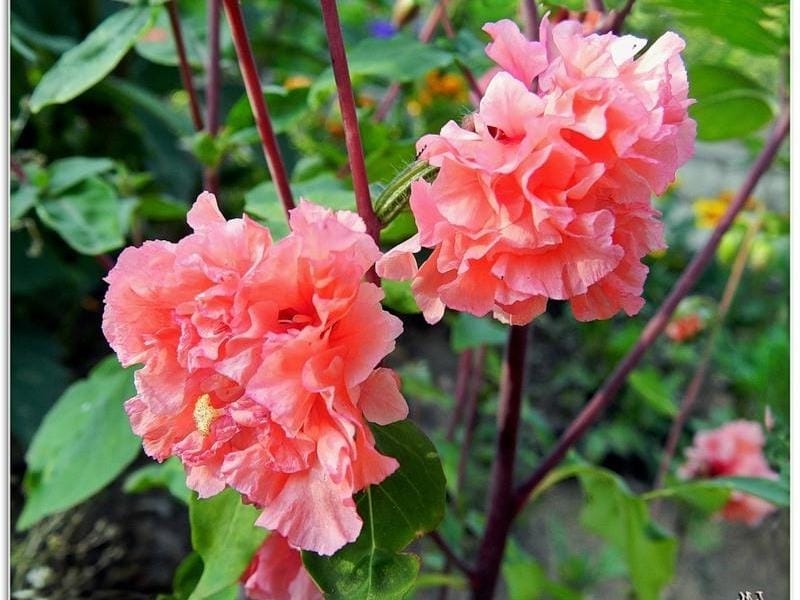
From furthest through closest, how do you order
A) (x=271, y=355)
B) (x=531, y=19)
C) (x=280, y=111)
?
(x=280, y=111) < (x=531, y=19) < (x=271, y=355)

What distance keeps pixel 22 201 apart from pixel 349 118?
1.34 ft

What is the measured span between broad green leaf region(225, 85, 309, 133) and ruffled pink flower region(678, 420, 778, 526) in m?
0.66

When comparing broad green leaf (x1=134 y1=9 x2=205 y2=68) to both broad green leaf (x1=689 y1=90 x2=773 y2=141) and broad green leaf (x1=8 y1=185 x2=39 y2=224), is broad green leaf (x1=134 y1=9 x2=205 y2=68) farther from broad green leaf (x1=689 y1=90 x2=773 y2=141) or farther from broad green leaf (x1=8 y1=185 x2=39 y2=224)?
broad green leaf (x1=689 y1=90 x2=773 y2=141)

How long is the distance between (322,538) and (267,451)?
0.04m

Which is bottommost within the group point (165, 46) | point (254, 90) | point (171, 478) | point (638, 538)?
point (638, 538)

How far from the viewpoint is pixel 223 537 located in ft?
1.55

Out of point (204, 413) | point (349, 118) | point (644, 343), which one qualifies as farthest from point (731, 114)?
point (204, 413)

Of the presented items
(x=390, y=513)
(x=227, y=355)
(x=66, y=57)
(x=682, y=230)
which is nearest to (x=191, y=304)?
(x=227, y=355)

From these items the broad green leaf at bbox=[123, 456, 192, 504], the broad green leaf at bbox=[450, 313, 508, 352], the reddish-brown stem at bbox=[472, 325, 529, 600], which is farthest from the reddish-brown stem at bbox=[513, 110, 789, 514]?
the broad green leaf at bbox=[123, 456, 192, 504]

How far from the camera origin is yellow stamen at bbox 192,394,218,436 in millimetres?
369

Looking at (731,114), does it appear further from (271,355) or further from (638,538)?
(271,355)

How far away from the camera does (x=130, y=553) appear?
116 centimetres

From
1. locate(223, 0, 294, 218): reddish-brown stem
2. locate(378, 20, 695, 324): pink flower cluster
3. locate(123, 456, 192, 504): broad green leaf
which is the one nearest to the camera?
locate(378, 20, 695, 324): pink flower cluster

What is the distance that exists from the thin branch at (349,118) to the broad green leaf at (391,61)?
19 cm
